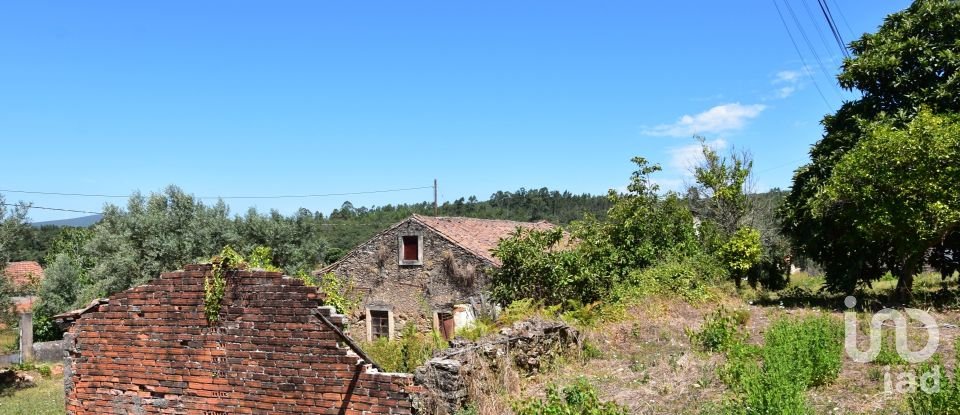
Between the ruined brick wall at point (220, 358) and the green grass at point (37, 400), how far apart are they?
17.7ft

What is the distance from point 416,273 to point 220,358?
11.4 metres

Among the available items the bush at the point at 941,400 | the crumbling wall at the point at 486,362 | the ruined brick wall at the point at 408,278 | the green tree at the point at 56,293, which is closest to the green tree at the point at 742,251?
the ruined brick wall at the point at 408,278

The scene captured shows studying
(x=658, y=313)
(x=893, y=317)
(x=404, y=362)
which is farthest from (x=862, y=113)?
(x=404, y=362)

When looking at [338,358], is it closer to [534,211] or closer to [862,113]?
[862,113]

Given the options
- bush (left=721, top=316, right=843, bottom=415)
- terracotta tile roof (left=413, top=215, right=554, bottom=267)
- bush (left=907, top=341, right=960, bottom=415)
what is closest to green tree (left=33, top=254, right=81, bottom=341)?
terracotta tile roof (left=413, top=215, right=554, bottom=267)

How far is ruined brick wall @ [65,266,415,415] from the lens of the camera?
7.32 metres

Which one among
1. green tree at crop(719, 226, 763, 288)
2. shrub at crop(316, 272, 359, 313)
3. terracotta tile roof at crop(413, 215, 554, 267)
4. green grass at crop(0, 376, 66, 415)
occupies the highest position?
terracotta tile roof at crop(413, 215, 554, 267)

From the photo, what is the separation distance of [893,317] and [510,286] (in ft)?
25.2

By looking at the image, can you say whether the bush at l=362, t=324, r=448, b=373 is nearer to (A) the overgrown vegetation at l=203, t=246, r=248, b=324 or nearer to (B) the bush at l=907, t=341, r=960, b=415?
(A) the overgrown vegetation at l=203, t=246, r=248, b=324

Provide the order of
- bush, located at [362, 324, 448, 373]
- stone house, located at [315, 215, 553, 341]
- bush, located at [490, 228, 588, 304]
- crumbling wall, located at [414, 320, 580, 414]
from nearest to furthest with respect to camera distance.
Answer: crumbling wall, located at [414, 320, 580, 414] < bush, located at [362, 324, 448, 373] < bush, located at [490, 228, 588, 304] < stone house, located at [315, 215, 553, 341]

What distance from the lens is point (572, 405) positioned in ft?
21.6

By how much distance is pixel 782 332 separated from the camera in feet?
26.5

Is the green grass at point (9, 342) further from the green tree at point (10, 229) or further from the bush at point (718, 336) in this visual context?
the bush at point (718, 336)

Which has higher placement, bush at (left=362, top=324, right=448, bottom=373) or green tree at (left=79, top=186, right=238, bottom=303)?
green tree at (left=79, top=186, right=238, bottom=303)
